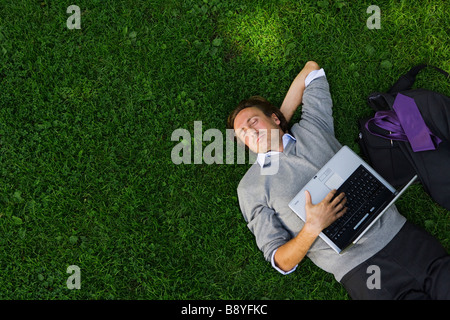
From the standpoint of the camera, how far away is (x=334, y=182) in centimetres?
328

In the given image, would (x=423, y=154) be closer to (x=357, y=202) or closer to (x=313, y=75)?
(x=357, y=202)

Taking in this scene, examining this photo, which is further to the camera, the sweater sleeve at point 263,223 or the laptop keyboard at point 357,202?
the sweater sleeve at point 263,223

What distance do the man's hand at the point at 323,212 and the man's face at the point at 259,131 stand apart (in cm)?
59

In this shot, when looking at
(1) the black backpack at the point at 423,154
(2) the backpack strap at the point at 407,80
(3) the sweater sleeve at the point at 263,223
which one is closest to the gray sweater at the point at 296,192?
(3) the sweater sleeve at the point at 263,223

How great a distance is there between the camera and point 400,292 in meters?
3.15

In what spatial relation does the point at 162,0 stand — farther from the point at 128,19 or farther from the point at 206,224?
the point at 206,224

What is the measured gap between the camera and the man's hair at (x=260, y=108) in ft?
12.1

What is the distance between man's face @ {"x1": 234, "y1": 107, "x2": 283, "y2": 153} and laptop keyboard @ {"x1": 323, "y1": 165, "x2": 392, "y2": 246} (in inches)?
29.4

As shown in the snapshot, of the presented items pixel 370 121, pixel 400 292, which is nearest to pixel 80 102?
pixel 370 121

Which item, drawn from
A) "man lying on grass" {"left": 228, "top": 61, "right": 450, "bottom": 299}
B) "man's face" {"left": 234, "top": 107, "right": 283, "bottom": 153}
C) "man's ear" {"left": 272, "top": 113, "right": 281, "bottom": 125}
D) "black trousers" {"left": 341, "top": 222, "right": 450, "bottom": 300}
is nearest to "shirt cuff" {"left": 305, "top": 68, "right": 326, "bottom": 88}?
"man lying on grass" {"left": 228, "top": 61, "right": 450, "bottom": 299}

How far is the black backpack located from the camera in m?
3.30

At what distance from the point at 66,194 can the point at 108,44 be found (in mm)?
1746

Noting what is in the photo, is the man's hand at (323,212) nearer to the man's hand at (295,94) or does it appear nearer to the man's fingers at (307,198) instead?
the man's fingers at (307,198)

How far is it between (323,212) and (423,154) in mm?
1122
